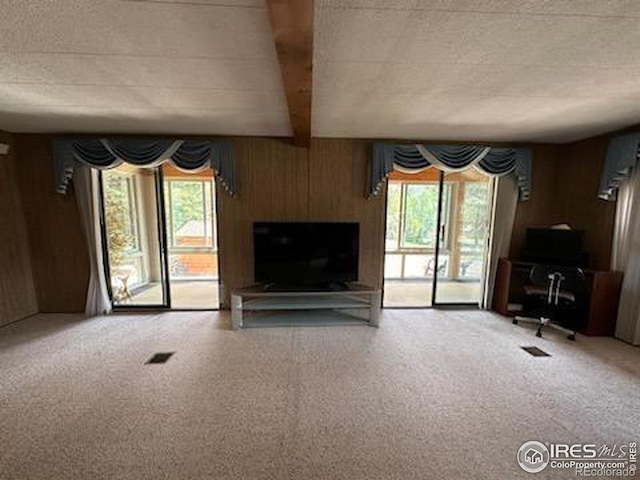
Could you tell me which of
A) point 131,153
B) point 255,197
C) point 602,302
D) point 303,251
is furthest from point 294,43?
point 602,302

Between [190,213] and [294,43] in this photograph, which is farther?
[190,213]

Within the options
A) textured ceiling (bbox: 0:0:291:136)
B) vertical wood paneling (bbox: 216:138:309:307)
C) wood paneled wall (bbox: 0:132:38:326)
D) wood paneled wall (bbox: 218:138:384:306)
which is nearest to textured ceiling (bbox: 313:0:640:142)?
textured ceiling (bbox: 0:0:291:136)

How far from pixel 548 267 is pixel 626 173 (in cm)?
123

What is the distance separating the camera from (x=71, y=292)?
3.70m

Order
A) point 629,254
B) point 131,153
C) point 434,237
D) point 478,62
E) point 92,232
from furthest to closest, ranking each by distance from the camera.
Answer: point 434,237 → point 92,232 → point 131,153 → point 629,254 → point 478,62

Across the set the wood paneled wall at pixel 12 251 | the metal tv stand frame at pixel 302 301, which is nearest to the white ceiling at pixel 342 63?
the wood paneled wall at pixel 12 251

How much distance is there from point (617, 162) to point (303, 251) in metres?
3.56

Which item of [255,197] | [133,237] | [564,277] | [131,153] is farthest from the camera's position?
[133,237]

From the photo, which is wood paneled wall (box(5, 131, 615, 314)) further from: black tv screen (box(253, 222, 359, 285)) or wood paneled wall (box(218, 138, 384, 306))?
black tv screen (box(253, 222, 359, 285))

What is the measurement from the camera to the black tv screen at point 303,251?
11.3 ft

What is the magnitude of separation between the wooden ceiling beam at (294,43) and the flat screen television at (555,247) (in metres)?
3.40

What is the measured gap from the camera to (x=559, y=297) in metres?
3.29

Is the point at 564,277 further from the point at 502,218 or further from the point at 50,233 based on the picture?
the point at 50,233

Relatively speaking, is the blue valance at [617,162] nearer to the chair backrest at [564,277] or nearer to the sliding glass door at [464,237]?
the chair backrest at [564,277]
